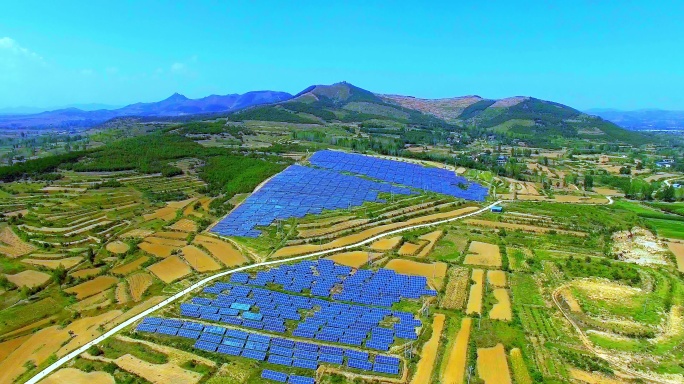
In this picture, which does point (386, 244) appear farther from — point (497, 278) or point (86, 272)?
point (86, 272)

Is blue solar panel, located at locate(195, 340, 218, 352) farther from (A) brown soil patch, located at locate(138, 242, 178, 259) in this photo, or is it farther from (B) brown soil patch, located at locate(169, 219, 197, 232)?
(B) brown soil patch, located at locate(169, 219, 197, 232)

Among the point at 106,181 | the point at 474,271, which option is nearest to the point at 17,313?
the point at 474,271

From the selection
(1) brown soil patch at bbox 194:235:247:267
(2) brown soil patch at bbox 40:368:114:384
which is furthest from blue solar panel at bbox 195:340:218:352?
(1) brown soil patch at bbox 194:235:247:267

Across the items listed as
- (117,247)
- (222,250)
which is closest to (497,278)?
(222,250)

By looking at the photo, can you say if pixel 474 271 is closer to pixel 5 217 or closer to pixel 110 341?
pixel 110 341

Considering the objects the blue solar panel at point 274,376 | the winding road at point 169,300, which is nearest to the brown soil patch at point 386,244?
the winding road at point 169,300

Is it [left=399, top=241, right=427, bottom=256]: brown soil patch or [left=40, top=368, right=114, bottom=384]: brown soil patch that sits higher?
[left=399, top=241, right=427, bottom=256]: brown soil patch

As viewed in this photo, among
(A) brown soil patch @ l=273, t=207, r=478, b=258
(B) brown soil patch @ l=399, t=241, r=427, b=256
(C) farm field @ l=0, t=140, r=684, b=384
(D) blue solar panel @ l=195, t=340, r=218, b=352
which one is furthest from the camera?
(B) brown soil patch @ l=399, t=241, r=427, b=256
